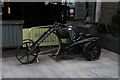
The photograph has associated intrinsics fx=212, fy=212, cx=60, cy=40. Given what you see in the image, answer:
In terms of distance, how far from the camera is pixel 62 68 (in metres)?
4.96

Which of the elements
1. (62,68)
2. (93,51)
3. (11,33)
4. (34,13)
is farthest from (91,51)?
(11,33)

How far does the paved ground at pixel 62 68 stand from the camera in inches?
179

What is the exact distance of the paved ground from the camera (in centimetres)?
454

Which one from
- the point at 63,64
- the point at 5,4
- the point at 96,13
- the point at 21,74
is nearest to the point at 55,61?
the point at 63,64

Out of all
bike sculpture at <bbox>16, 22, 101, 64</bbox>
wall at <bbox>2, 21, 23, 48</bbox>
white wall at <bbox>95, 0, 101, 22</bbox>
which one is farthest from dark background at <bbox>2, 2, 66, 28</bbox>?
white wall at <bbox>95, 0, 101, 22</bbox>

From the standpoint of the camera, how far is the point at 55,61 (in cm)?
546

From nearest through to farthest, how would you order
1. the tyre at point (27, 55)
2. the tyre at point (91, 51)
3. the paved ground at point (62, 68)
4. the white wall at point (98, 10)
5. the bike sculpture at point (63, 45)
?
the paved ground at point (62, 68)
the tyre at point (27, 55)
the bike sculpture at point (63, 45)
the tyre at point (91, 51)
the white wall at point (98, 10)

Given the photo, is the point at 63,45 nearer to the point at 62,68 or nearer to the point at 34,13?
the point at 62,68

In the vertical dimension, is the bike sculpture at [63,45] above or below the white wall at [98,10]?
below

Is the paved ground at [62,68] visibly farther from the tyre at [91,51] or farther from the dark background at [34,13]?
the dark background at [34,13]

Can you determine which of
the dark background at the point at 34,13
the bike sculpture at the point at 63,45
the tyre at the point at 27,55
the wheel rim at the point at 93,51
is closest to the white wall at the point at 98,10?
the dark background at the point at 34,13

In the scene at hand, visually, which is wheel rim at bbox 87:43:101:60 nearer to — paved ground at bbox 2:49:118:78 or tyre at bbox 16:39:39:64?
paved ground at bbox 2:49:118:78

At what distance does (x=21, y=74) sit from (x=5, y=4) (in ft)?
7.66

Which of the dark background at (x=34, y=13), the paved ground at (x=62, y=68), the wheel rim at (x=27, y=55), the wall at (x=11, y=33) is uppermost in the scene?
the dark background at (x=34, y=13)
